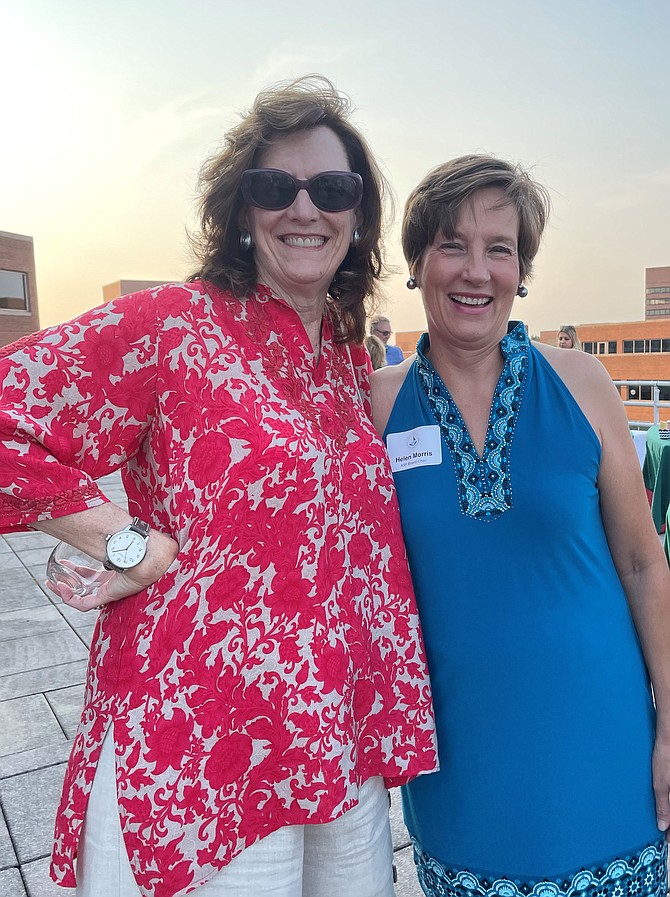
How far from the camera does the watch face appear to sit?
1.21 meters

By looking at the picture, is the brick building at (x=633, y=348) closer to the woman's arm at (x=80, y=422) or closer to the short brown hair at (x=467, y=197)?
the short brown hair at (x=467, y=197)

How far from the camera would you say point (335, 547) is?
4.34ft

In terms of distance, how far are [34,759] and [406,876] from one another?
179cm

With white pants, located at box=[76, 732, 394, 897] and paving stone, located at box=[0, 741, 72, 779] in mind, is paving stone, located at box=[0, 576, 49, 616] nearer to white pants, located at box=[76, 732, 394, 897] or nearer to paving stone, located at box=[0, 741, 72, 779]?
paving stone, located at box=[0, 741, 72, 779]

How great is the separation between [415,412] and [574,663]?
61cm

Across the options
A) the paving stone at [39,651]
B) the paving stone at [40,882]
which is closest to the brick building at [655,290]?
the paving stone at [39,651]

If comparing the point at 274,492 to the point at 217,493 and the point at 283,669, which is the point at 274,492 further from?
the point at 283,669

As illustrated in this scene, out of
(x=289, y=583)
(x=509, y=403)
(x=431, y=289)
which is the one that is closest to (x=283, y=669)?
(x=289, y=583)

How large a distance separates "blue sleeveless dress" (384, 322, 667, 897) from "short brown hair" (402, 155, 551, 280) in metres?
0.38

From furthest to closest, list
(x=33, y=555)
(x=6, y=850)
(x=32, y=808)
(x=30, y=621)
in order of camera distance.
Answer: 1. (x=33, y=555)
2. (x=30, y=621)
3. (x=32, y=808)
4. (x=6, y=850)

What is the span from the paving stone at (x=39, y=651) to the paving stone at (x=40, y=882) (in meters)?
1.95

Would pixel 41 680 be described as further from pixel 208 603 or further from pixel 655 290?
pixel 655 290

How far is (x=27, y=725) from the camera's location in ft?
11.6

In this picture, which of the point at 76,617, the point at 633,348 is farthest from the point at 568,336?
the point at 633,348
